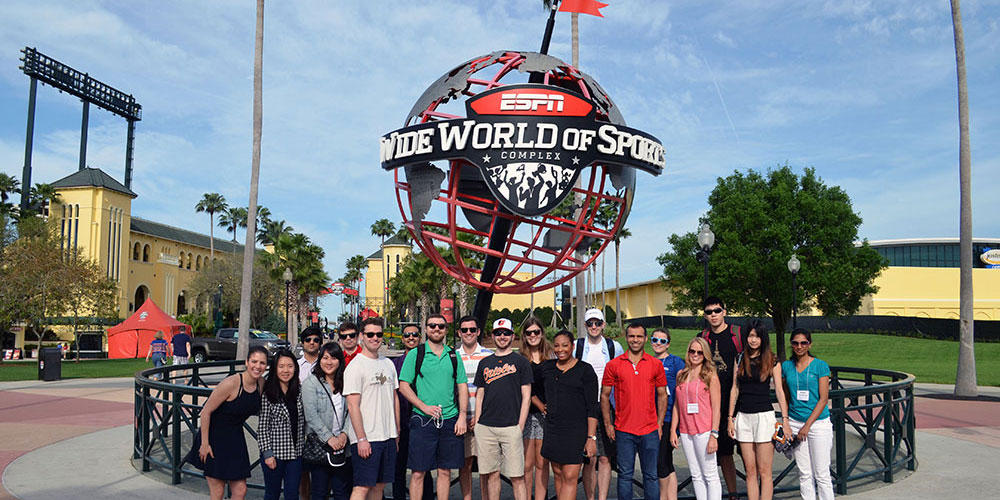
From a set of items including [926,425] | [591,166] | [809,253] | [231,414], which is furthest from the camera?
[809,253]

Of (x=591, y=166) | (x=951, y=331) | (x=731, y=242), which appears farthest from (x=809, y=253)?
(x=591, y=166)

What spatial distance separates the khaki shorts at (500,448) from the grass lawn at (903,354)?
1981 centimetres

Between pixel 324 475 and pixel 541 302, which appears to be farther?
pixel 541 302

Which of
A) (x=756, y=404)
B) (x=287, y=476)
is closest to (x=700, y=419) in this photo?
(x=756, y=404)

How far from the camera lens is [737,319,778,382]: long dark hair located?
19.3ft

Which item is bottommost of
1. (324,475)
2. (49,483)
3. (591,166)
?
(49,483)

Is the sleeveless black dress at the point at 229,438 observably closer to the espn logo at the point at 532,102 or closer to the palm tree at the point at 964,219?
the espn logo at the point at 532,102

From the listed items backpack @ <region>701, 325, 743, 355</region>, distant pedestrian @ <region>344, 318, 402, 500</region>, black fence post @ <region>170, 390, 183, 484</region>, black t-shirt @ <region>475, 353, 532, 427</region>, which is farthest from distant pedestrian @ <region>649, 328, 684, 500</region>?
black fence post @ <region>170, 390, 183, 484</region>

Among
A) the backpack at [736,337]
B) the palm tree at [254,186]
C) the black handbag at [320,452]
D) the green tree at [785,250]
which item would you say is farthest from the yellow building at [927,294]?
the black handbag at [320,452]

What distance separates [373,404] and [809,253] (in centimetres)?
3043

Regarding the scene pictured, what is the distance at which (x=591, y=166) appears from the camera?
8062mm

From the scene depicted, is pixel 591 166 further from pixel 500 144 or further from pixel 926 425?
pixel 926 425

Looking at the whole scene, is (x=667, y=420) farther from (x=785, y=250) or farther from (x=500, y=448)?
(x=785, y=250)

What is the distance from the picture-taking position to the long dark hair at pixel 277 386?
5316mm
